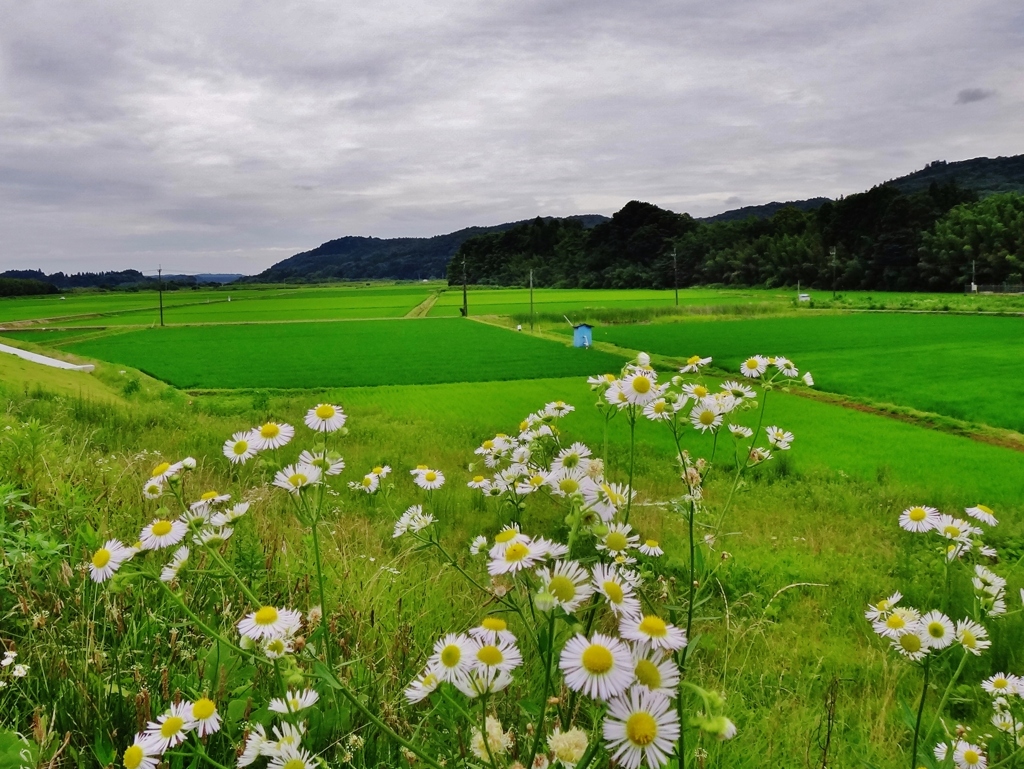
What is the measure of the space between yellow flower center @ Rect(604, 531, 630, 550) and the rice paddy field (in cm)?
6

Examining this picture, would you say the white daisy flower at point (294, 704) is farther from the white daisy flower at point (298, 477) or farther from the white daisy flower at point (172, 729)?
the white daisy flower at point (298, 477)

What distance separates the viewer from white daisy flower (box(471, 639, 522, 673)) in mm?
1154

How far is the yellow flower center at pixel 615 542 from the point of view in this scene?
54.2 inches

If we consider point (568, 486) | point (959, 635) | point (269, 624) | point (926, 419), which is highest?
point (568, 486)

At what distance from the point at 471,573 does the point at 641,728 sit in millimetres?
3978

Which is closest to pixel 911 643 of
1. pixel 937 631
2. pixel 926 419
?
pixel 937 631

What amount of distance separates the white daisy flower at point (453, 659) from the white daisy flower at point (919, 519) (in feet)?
6.37

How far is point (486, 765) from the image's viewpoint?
1.20 m

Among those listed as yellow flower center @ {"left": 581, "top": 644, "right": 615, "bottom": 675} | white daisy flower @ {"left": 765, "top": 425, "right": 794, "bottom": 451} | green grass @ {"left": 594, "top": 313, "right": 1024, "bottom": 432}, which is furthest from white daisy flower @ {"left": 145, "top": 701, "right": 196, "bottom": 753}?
green grass @ {"left": 594, "top": 313, "right": 1024, "bottom": 432}

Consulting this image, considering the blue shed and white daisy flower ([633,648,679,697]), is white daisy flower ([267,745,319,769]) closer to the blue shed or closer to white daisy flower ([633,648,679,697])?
white daisy flower ([633,648,679,697])

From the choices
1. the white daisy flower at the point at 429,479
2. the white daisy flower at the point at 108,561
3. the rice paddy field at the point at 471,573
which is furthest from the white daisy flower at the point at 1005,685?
the white daisy flower at the point at 108,561

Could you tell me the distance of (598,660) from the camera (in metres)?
1.03

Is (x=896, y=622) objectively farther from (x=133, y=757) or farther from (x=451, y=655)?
(x=133, y=757)

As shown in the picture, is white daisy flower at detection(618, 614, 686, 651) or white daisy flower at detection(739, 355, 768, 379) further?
white daisy flower at detection(739, 355, 768, 379)
